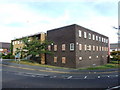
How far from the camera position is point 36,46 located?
3095cm

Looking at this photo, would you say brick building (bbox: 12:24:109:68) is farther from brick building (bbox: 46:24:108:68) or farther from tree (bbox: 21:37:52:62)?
tree (bbox: 21:37:52:62)

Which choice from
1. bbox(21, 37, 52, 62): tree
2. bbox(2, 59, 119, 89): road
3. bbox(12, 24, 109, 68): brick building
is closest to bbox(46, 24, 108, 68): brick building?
bbox(12, 24, 109, 68): brick building

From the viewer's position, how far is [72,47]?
28938 mm

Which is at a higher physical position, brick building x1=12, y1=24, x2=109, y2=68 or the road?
brick building x1=12, y1=24, x2=109, y2=68

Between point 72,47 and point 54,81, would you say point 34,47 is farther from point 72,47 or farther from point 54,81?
point 54,81

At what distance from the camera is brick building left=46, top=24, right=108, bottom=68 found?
28.5 metres

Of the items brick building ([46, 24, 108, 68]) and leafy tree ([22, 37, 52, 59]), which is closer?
brick building ([46, 24, 108, 68])

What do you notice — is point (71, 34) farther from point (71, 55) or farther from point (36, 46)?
point (36, 46)

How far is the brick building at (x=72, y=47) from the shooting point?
28.5m

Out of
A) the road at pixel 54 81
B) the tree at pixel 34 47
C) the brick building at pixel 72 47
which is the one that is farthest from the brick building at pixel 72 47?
the road at pixel 54 81

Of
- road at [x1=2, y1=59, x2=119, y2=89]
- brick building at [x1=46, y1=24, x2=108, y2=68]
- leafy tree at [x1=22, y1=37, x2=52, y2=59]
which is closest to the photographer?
road at [x1=2, y1=59, x2=119, y2=89]

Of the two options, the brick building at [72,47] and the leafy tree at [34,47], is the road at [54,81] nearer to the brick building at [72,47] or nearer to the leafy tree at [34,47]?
the brick building at [72,47]

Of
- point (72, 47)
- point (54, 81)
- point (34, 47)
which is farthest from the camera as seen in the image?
point (34, 47)

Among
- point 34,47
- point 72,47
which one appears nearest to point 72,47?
point 72,47
